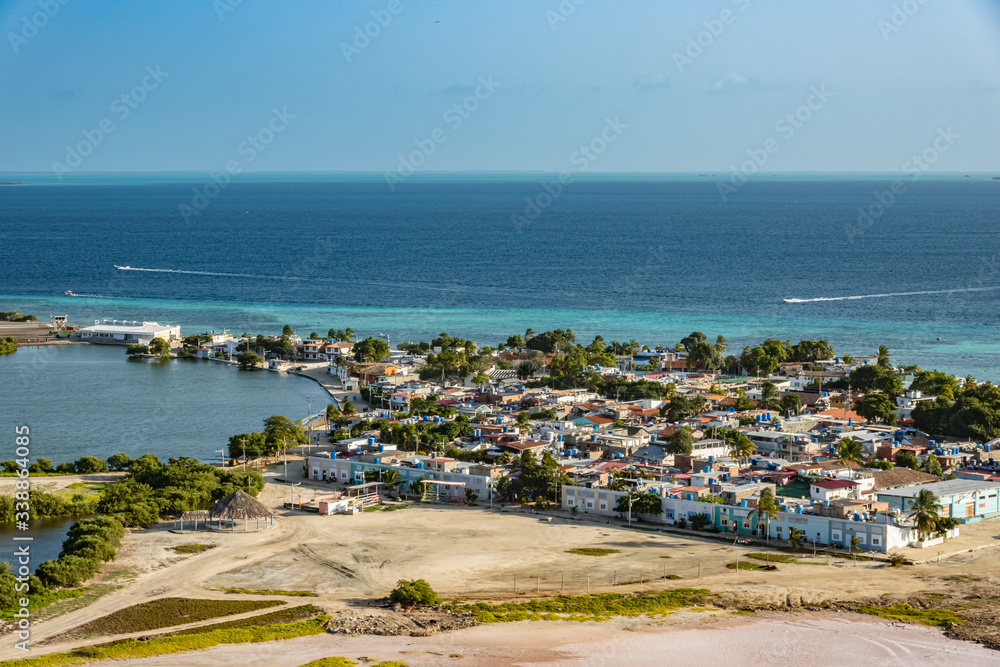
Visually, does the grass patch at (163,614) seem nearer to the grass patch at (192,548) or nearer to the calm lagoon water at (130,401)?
the grass patch at (192,548)

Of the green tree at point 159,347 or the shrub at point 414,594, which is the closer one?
the shrub at point 414,594

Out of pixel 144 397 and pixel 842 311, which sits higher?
pixel 842 311

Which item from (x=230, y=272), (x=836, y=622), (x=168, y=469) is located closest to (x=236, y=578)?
(x=168, y=469)

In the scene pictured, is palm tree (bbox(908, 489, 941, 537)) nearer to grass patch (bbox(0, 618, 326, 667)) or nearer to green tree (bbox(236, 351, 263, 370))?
grass patch (bbox(0, 618, 326, 667))

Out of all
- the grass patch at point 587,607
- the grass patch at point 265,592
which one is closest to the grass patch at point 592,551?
the grass patch at point 587,607

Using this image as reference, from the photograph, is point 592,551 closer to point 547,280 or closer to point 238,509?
point 238,509

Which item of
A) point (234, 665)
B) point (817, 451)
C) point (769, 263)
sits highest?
point (769, 263)

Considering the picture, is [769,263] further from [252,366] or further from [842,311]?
[252,366]
